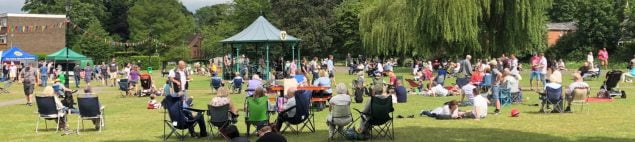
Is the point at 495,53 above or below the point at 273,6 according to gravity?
below

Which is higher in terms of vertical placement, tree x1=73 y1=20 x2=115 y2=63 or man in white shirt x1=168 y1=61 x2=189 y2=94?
tree x1=73 y1=20 x2=115 y2=63

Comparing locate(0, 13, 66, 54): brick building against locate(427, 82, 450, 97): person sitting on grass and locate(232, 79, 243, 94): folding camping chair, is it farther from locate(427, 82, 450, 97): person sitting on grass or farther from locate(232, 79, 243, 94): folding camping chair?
locate(427, 82, 450, 97): person sitting on grass

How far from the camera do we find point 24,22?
81.1 meters

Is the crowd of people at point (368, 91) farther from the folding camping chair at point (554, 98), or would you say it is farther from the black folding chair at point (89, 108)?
the black folding chair at point (89, 108)

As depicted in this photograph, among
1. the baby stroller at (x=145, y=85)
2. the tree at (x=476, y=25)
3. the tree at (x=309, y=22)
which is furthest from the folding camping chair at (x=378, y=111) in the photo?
the tree at (x=309, y=22)

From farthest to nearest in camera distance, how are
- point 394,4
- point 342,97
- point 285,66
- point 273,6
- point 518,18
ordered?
point 273,6 → point 394,4 → point 285,66 → point 518,18 → point 342,97

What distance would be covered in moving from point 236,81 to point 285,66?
15.1m

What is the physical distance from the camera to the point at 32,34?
81.9 metres

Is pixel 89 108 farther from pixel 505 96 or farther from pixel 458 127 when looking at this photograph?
pixel 505 96

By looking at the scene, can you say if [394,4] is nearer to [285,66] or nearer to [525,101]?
[285,66]

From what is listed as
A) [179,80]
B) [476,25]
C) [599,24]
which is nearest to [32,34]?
[599,24]

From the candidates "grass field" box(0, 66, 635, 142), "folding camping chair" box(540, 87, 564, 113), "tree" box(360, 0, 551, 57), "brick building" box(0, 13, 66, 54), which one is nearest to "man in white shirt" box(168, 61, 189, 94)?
"grass field" box(0, 66, 635, 142)

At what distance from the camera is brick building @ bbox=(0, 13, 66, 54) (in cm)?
7969

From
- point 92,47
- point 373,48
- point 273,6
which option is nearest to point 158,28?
point 92,47
